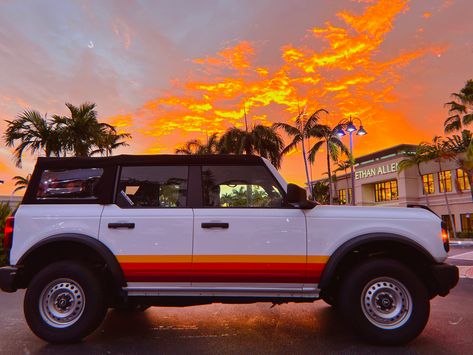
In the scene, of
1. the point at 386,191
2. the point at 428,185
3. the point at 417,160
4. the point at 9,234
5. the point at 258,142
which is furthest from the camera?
the point at 386,191

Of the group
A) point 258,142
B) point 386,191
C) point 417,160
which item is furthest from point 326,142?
point 386,191

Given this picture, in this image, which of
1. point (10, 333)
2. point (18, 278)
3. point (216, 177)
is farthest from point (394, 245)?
point (10, 333)

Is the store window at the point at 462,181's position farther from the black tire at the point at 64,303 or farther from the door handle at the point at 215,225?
the black tire at the point at 64,303

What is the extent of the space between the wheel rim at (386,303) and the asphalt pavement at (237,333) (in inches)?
10.8

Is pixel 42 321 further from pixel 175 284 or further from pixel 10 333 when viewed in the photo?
pixel 175 284

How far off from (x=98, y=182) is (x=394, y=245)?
11.1 feet

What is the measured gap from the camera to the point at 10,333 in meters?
5.02

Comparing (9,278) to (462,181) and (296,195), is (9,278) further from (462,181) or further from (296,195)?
(462,181)

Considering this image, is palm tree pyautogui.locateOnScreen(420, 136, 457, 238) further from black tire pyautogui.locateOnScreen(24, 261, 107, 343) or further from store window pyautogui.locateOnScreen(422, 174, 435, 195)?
black tire pyautogui.locateOnScreen(24, 261, 107, 343)

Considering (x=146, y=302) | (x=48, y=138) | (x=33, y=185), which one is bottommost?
(x=146, y=302)

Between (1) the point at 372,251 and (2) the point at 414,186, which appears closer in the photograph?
(1) the point at 372,251

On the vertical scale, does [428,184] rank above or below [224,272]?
above

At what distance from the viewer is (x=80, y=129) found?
2122 cm

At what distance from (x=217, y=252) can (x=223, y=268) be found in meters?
0.18
